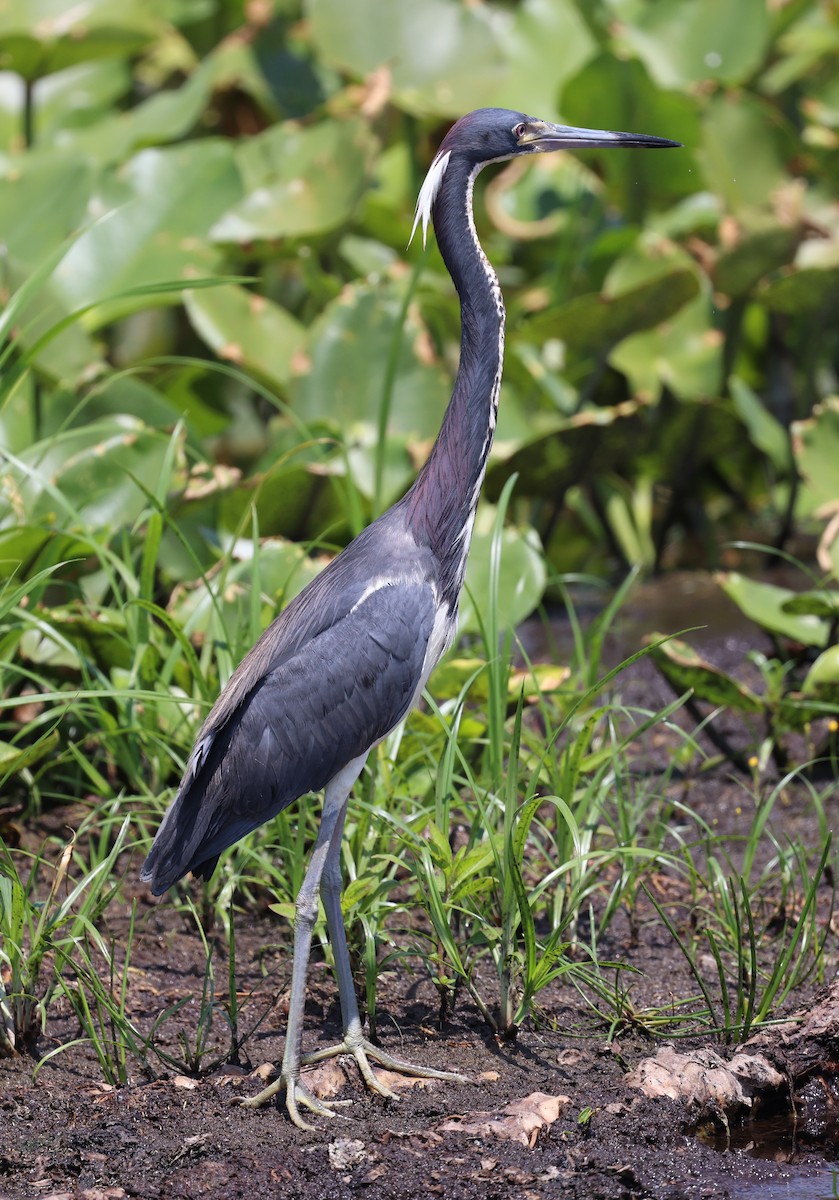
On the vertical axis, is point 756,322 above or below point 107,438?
below

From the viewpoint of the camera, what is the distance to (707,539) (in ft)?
23.3

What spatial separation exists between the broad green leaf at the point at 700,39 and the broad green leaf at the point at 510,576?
364 cm

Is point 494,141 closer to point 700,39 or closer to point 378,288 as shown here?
point 378,288

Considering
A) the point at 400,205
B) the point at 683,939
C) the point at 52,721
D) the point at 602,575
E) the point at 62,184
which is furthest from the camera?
the point at 400,205

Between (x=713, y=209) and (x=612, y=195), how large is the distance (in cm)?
54

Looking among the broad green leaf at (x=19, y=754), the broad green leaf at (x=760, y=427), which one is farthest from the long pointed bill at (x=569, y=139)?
the broad green leaf at (x=760, y=427)

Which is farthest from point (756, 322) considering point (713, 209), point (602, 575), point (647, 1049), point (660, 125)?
point (647, 1049)

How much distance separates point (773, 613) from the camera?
4812mm

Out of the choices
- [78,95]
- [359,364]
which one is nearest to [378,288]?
[359,364]

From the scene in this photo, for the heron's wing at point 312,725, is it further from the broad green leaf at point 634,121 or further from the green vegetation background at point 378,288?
the broad green leaf at point 634,121

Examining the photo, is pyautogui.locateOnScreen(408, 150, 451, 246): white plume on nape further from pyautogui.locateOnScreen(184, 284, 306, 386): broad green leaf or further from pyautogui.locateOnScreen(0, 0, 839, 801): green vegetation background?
pyautogui.locateOnScreen(184, 284, 306, 386): broad green leaf

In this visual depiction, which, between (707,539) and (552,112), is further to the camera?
(552,112)

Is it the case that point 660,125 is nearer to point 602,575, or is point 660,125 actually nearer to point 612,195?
point 612,195

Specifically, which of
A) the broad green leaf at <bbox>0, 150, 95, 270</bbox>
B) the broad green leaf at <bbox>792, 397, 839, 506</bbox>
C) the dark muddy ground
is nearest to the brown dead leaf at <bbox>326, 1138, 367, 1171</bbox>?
the dark muddy ground
